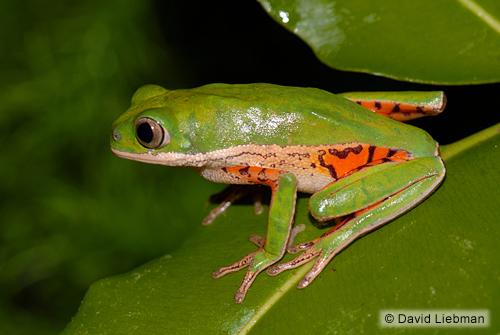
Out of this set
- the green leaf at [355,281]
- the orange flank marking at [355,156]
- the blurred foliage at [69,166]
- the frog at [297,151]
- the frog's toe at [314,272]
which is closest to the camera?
the green leaf at [355,281]

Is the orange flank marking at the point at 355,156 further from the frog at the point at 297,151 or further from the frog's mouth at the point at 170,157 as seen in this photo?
the frog's mouth at the point at 170,157

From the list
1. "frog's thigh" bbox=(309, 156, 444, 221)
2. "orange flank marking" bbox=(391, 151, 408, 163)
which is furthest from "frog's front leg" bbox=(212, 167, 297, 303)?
"orange flank marking" bbox=(391, 151, 408, 163)

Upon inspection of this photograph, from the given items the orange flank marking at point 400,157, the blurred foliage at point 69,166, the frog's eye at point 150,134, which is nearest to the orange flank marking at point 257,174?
the frog's eye at point 150,134

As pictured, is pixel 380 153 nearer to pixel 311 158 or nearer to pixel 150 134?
pixel 311 158

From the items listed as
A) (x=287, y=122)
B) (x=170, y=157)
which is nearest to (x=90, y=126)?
(x=170, y=157)

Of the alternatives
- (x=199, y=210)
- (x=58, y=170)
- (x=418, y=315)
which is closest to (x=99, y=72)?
(x=58, y=170)

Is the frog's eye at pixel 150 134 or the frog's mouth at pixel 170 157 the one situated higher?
the frog's eye at pixel 150 134

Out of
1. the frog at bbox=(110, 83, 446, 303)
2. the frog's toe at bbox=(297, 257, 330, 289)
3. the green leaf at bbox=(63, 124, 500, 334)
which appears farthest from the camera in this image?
the frog at bbox=(110, 83, 446, 303)

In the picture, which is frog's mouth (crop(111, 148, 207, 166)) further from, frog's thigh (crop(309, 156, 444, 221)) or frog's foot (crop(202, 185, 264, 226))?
frog's thigh (crop(309, 156, 444, 221))
